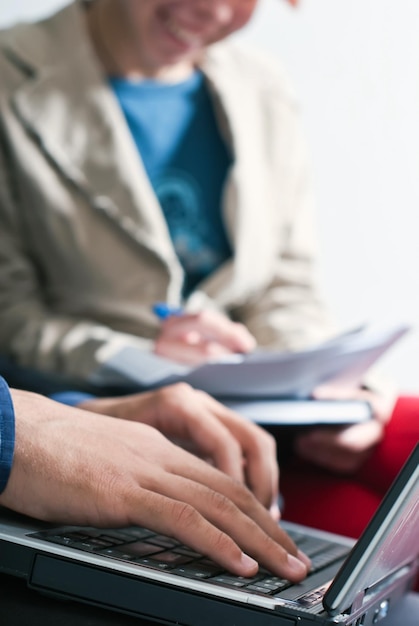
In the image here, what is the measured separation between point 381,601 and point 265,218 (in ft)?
2.90

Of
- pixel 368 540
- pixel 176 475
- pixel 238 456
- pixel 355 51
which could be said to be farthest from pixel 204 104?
pixel 368 540

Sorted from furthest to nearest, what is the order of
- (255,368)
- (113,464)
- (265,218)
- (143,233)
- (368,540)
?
(265,218) → (143,233) → (255,368) → (113,464) → (368,540)

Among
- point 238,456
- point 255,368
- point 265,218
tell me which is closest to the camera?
point 238,456

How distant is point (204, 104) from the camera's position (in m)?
1.42

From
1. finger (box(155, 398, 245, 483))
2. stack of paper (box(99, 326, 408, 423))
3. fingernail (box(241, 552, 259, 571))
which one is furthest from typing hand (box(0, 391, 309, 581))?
stack of paper (box(99, 326, 408, 423))

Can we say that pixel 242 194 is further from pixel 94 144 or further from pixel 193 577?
pixel 193 577

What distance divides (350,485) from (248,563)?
1.81 feet

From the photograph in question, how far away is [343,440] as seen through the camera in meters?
0.98

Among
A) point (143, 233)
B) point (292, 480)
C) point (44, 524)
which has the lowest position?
point (292, 480)

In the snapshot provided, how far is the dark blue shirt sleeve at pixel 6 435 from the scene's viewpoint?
1.67 ft

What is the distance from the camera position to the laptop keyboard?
0.49 m

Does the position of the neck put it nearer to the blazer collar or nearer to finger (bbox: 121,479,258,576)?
the blazer collar

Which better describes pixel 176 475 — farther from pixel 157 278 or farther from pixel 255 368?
pixel 157 278

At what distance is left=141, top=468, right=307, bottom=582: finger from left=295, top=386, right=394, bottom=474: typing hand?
0.45 meters
